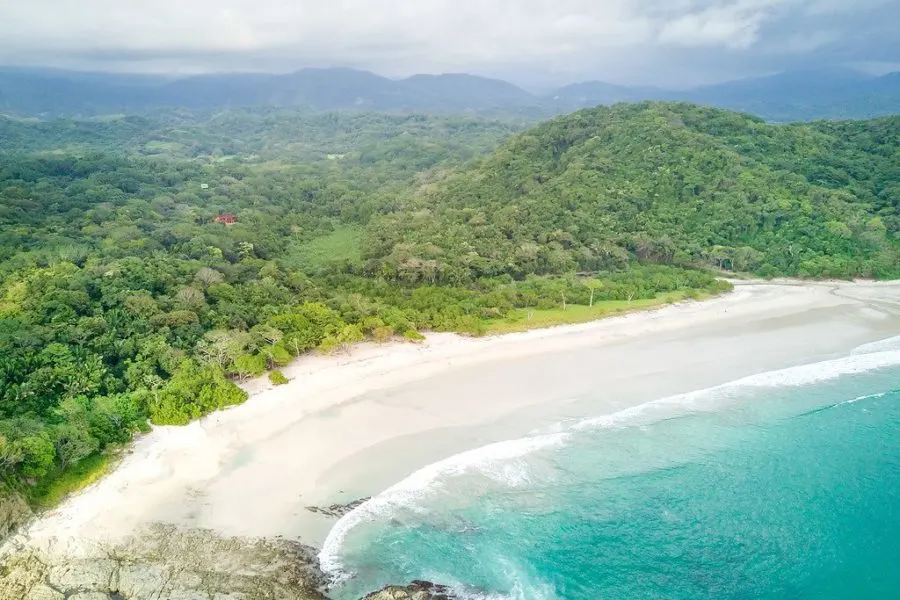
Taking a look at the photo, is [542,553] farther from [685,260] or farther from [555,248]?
[685,260]

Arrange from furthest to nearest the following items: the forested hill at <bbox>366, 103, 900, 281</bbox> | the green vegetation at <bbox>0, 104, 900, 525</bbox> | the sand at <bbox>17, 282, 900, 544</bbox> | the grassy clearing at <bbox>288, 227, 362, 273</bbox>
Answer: the grassy clearing at <bbox>288, 227, 362, 273</bbox> < the forested hill at <bbox>366, 103, 900, 281</bbox> < the green vegetation at <bbox>0, 104, 900, 525</bbox> < the sand at <bbox>17, 282, 900, 544</bbox>

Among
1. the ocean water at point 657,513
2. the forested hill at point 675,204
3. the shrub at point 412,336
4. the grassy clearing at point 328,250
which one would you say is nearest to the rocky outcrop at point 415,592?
the ocean water at point 657,513

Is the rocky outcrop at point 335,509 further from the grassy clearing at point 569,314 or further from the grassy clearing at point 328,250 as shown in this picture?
the grassy clearing at point 328,250

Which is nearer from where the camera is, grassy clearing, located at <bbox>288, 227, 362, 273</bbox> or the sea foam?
the sea foam

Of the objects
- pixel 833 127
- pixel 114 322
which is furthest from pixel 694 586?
pixel 833 127

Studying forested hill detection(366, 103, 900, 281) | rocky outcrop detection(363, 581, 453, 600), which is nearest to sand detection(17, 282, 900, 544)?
rocky outcrop detection(363, 581, 453, 600)

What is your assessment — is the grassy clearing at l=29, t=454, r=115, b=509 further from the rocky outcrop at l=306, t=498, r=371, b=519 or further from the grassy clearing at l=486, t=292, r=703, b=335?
the grassy clearing at l=486, t=292, r=703, b=335

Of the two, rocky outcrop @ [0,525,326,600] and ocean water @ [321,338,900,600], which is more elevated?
ocean water @ [321,338,900,600]
